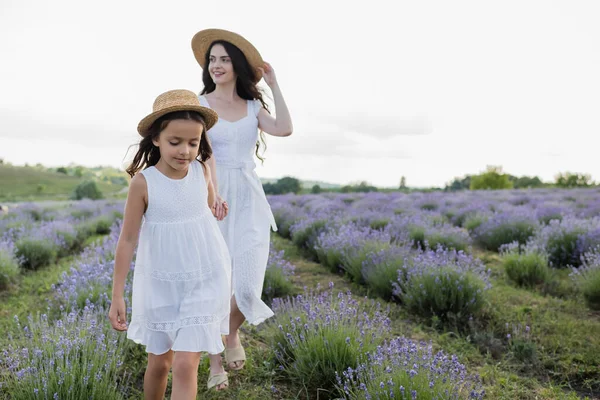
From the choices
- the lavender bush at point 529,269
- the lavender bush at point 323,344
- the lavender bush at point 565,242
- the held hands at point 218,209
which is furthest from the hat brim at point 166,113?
the lavender bush at point 565,242

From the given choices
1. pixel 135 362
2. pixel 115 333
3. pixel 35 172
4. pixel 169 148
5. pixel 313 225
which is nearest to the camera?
pixel 169 148

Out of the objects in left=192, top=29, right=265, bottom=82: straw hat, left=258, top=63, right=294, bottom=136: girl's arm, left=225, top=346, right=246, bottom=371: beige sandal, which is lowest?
left=225, top=346, right=246, bottom=371: beige sandal

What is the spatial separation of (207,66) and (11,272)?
4226 mm

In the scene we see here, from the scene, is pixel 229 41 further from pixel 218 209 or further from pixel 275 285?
pixel 275 285

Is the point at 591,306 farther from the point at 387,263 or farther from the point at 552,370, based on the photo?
the point at 387,263

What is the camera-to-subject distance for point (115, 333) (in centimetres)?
274

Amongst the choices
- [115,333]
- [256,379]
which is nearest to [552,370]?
[256,379]

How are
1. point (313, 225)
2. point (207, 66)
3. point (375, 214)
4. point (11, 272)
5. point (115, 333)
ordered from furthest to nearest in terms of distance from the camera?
point (375, 214)
point (313, 225)
point (11, 272)
point (207, 66)
point (115, 333)

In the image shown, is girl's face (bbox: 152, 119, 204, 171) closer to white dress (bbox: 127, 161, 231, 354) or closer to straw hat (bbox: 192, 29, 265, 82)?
white dress (bbox: 127, 161, 231, 354)

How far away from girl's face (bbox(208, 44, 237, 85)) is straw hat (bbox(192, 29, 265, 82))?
0.26 ft

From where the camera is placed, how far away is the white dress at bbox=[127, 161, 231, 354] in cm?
194

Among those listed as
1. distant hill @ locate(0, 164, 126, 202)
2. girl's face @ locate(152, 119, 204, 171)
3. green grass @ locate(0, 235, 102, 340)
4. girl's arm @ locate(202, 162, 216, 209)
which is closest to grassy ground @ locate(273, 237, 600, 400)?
girl's arm @ locate(202, 162, 216, 209)

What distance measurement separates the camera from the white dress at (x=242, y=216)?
9.12 ft

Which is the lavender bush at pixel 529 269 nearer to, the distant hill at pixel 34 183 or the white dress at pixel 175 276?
the white dress at pixel 175 276
